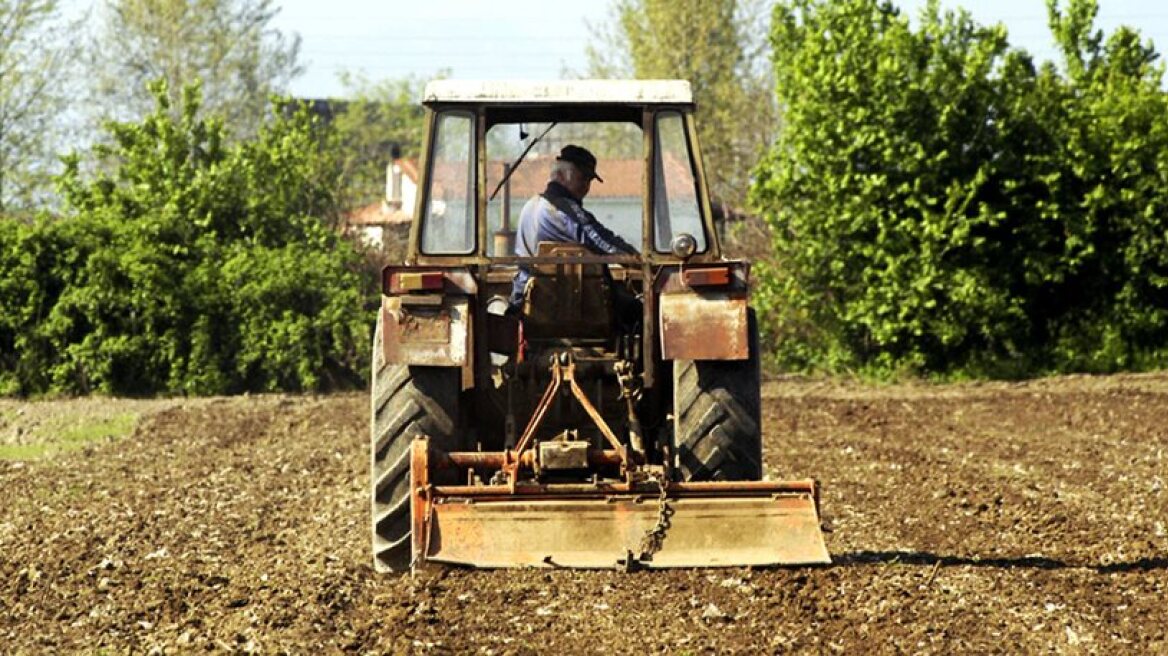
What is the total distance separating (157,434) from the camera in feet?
59.7

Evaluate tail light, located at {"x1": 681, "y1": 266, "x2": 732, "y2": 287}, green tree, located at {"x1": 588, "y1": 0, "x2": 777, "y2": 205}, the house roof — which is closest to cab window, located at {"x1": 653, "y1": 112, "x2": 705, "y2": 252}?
tail light, located at {"x1": 681, "y1": 266, "x2": 732, "y2": 287}

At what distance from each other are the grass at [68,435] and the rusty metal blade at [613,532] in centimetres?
906

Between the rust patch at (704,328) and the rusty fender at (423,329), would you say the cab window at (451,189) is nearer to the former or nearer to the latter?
the rusty fender at (423,329)

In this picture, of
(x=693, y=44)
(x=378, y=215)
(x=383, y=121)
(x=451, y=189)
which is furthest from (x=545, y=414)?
(x=383, y=121)

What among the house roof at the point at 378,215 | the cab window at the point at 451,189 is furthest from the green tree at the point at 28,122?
the cab window at the point at 451,189

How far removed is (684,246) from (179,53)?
46475 mm

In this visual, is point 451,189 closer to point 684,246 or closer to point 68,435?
point 684,246

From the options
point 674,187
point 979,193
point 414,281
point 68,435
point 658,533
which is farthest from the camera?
point 979,193

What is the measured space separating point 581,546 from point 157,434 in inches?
420

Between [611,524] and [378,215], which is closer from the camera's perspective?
[611,524]

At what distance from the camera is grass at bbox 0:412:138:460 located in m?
17.1

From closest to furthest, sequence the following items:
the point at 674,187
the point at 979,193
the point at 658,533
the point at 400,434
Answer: the point at 658,533, the point at 400,434, the point at 674,187, the point at 979,193

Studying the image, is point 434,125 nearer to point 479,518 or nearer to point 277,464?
point 479,518

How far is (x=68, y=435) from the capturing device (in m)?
18.7
